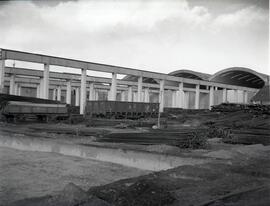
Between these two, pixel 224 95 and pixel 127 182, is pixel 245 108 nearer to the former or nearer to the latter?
pixel 224 95

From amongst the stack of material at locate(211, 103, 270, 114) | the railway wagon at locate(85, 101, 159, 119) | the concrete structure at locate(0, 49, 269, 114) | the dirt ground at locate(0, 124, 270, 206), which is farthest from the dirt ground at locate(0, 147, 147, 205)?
the stack of material at locate(211, 103, 270, 114)

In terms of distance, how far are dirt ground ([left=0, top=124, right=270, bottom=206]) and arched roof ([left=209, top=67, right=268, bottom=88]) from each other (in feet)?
145

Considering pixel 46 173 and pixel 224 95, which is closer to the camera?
pixel 46 173

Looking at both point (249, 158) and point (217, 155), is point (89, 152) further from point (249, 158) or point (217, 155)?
point (249, 158)

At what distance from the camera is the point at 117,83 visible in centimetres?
4519

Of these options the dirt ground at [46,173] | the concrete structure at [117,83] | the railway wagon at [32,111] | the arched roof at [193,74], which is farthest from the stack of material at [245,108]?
the dirt ground at [46,173]

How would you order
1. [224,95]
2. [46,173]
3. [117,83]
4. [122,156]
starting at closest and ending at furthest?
[46,173]
[122,156]
[117,83]
[224,95]

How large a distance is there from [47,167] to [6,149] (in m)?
3.43

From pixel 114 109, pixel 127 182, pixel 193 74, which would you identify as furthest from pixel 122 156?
pixel 193 74

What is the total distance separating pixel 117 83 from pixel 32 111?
75.5 feet

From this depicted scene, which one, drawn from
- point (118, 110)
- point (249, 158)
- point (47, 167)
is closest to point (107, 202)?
point (47, 167)

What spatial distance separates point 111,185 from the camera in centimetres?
523

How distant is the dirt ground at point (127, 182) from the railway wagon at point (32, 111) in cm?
1382

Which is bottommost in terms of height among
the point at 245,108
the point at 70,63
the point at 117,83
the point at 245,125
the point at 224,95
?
the point at 245,125
